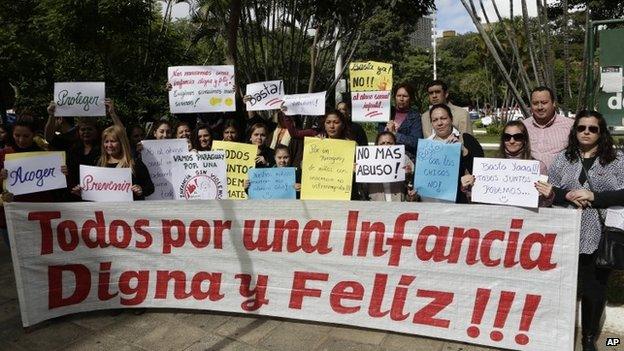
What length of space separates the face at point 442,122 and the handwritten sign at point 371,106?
1094 millimetres

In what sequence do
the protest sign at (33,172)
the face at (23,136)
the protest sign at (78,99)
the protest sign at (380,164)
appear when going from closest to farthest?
1. the protest sign at (380,164)
2. the protest sign at (33,172)
3. the face at (23,136)
4. the protest sign at (78,99)

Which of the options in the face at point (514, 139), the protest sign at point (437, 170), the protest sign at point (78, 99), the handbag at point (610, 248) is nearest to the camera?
the handbag at point (610, 248)

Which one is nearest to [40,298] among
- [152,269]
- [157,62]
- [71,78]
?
[152,269]

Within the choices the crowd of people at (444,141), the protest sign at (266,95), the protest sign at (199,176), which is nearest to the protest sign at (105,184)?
the crowd of people at (444,141)

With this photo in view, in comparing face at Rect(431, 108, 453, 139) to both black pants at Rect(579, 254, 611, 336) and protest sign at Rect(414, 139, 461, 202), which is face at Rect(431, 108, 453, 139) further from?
black pants at Rect(579, 254, 611, 336)

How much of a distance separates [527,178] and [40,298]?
3.94 m

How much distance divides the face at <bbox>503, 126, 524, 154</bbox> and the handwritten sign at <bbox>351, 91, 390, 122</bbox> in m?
1.60

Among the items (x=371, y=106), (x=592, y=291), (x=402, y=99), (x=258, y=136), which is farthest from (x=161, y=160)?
(x=592, y=291)

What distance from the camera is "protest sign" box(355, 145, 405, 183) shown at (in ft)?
12.7

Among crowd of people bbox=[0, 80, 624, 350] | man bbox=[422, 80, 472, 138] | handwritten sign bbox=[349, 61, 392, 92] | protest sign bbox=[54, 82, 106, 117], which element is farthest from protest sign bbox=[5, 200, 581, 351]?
handwritten sign bbox=[349, 61, 392, 92]

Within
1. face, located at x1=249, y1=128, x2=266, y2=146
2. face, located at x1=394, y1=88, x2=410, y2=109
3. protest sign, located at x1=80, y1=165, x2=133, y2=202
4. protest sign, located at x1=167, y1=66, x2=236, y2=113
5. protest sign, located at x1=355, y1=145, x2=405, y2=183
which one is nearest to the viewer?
protest sign, located at x1=355, y1=145, x2=405, y2=183

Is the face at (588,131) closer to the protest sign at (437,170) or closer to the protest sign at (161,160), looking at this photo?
the protest sign at (437,170)

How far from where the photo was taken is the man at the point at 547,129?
12.8ft

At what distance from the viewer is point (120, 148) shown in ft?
14.3
